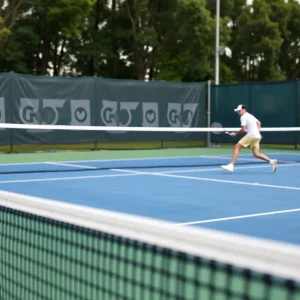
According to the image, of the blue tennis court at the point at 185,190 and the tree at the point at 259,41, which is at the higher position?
the tree at the point at 259,41

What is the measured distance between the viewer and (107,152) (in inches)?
658

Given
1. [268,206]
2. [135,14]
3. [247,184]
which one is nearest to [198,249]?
[268,206]

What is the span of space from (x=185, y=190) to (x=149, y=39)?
88.0 feet

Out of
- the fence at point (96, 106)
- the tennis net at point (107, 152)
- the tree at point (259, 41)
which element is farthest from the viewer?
the tree at point (259, 41)

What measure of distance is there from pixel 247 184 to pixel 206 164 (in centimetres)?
377

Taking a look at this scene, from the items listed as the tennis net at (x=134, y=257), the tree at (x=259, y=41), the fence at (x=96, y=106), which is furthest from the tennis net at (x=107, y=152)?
the tree at (x=259, y=41)

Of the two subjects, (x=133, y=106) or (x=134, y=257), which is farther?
(x=133, y=106)

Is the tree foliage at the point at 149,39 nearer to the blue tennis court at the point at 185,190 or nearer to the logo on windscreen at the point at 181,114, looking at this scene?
the logo on windscreen at the point at 181,114

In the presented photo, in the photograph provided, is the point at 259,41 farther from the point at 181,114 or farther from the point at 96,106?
the point at 96,106

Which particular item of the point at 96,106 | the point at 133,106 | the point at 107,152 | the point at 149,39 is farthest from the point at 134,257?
the point at 149,39

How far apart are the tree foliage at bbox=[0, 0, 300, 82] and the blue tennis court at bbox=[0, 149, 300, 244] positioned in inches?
737

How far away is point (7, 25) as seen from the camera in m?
31.6

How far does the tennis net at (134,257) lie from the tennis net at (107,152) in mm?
7742

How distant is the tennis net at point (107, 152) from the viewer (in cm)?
1244
